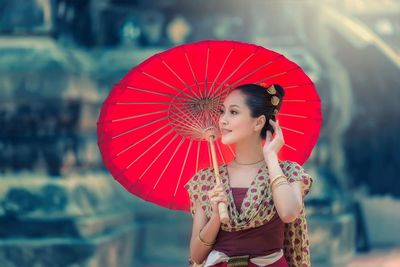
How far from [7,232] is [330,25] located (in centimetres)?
322

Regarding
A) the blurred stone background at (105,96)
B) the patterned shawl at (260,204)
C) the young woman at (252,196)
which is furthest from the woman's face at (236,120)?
the blurred stone background at (105,96)

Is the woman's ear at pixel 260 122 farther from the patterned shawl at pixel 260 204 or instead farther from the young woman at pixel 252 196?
the patterned shawl at pixel 260 204

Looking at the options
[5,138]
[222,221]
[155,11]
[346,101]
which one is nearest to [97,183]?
[5,138]

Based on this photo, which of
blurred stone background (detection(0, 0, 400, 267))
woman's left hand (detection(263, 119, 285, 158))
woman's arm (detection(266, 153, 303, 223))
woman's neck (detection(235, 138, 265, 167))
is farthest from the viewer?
blurred stone background (detection(0, 0, 400, 267))

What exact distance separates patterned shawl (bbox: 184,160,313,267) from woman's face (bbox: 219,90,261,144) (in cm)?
13

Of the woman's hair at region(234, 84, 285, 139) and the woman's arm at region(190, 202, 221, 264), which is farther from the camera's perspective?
the woman's hair at region(234, 84, 285, 139)

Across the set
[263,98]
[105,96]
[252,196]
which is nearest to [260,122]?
[263,98]

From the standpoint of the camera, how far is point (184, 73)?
9.14 ft

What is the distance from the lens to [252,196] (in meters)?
2.58

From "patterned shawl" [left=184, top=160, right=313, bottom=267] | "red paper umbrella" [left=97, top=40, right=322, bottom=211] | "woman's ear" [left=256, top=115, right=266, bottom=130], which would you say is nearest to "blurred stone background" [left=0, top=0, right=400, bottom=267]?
"red paper umbrella" [left=97, top=40, right=322, bottom=211]

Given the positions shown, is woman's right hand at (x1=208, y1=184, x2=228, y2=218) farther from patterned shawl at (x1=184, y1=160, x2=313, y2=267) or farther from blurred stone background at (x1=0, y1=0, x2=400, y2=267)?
blurred stone background at (x1=0, y1=0, x2=400, y2=267)

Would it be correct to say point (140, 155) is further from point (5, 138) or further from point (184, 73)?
point (5, 138)

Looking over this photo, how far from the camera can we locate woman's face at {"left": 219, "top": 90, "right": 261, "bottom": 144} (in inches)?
106

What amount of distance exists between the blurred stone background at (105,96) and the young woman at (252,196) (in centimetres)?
292
